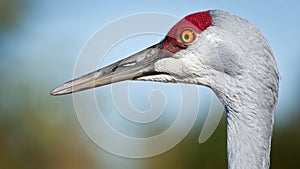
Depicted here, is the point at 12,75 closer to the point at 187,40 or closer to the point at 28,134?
the point at 28,134

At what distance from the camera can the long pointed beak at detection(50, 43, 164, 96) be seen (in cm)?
364

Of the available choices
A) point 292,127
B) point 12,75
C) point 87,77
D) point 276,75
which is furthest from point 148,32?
point 292,127

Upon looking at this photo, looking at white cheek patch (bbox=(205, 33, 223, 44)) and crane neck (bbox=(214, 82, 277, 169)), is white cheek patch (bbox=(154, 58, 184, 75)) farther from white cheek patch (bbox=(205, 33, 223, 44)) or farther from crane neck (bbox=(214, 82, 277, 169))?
crane neck (bbox=(214, 82, 277, 169))

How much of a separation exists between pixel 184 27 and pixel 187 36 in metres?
0.05

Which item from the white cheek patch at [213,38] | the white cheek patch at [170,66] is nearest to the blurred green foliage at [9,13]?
the white cheek patch at [170,66]

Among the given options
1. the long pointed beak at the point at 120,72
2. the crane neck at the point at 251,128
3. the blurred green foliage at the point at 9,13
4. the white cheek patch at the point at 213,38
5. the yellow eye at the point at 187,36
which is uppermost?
the blurred green foliage at the point at 9,13

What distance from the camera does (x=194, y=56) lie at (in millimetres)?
3559

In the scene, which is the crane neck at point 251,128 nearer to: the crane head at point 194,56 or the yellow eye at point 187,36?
the crane head at point 194,56

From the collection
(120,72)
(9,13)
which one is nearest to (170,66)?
(120,72)

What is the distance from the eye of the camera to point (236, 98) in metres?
3.44

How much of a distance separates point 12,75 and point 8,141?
1402mm

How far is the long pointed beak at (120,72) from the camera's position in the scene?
11.9 ft

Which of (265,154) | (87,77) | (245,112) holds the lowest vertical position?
(265,154)

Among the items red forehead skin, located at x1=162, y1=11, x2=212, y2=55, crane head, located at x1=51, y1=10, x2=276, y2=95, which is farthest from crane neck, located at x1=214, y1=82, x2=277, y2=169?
red forehead skin, located at x1=162, y1=11, x2=212, y2=55
